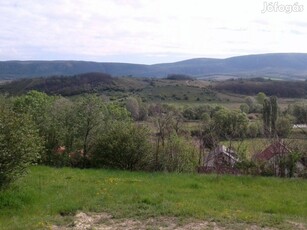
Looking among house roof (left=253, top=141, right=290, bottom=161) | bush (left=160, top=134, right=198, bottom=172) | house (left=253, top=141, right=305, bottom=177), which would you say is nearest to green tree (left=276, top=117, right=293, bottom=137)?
house roof (left=253, top=141, right=290, bottom=161)

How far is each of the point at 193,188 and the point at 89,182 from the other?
432 cm

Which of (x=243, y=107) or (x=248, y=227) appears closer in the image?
(x=248, y=227)

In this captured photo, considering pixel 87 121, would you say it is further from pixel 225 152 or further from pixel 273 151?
pixel 273 151

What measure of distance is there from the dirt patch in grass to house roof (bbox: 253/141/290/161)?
30.5 feet

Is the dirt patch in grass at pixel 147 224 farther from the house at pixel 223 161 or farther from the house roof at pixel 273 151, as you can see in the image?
the house at pixel 223 161

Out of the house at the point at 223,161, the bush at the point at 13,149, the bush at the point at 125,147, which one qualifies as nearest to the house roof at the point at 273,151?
the house at the point at 223,161

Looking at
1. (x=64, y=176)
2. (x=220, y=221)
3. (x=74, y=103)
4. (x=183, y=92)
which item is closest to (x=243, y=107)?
(x=183, y=92)

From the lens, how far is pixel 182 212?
1228cm

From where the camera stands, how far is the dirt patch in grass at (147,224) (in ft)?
Result: 36.0

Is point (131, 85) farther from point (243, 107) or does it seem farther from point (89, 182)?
point (89, 182)

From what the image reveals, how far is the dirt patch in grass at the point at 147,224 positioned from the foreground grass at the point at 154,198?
0.35 metres

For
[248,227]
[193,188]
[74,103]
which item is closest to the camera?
[248,227]

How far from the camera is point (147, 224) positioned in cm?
1124

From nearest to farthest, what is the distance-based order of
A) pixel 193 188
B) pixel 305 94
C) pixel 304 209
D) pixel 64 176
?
pixel 304 209 → pixel 193 188 → pixel 64 176 → pixel 305 94
